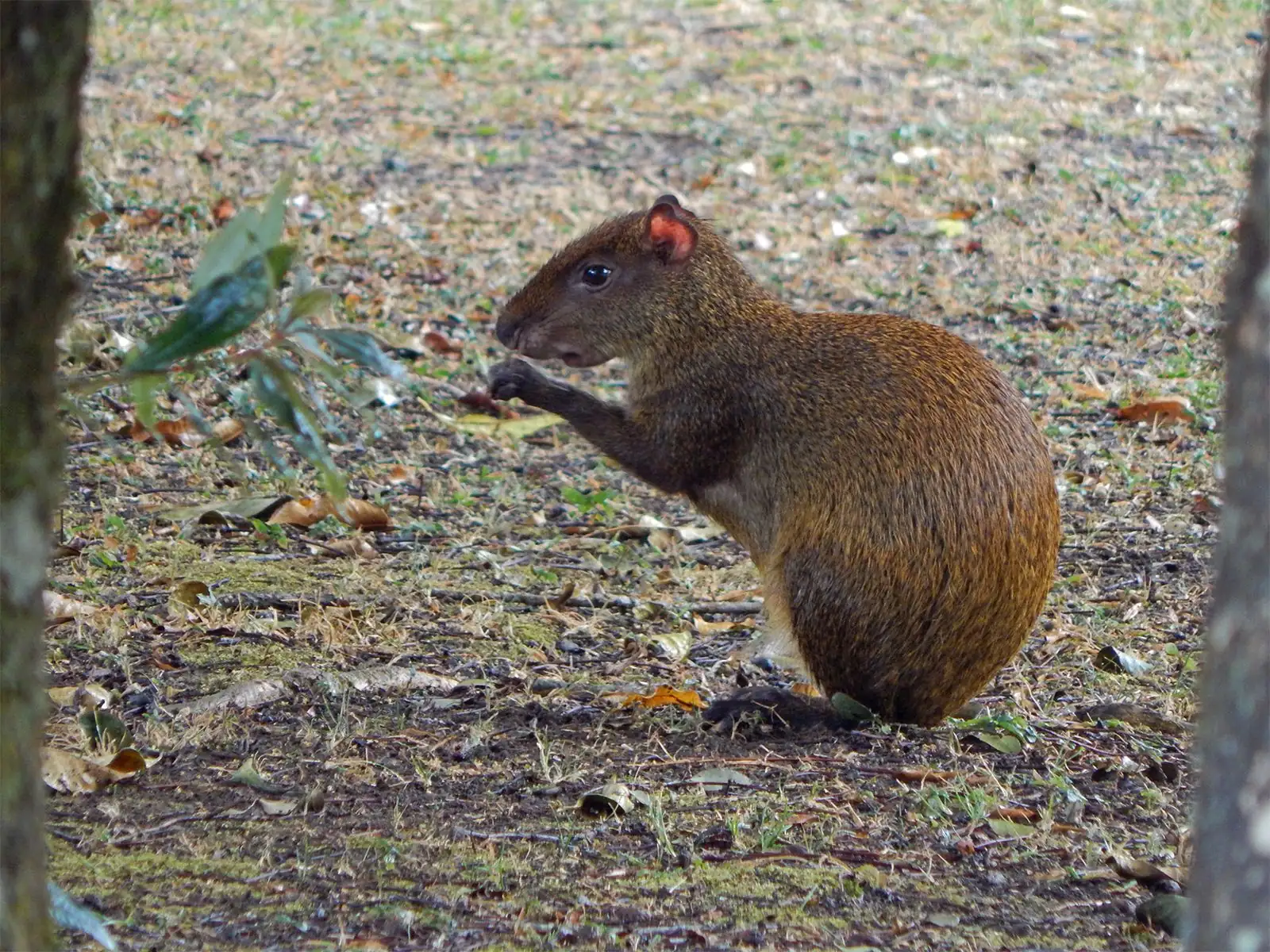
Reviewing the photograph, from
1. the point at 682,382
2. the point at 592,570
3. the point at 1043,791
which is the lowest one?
the point at 592,570

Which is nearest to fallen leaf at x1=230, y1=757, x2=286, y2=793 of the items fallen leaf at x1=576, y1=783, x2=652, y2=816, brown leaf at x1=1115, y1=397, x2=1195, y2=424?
fallen leaf at x1=576, y1=783, x2=652, y2=816

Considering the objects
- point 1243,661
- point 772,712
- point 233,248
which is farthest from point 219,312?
point 772,712

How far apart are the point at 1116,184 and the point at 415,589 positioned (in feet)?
17.3

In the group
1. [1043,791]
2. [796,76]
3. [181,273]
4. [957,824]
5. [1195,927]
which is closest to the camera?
[1195,927]

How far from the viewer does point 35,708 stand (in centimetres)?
174

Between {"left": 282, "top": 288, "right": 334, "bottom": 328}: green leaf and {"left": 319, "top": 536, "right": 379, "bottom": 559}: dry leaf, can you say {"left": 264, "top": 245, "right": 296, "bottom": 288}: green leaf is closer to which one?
→ {"left": 282, "top": 288, "right": 334, "bottom": 328}: green leaf

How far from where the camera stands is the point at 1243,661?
56.7 inches

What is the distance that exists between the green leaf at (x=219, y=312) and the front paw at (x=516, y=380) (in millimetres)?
2349

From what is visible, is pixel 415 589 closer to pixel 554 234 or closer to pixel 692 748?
pixel 692 748

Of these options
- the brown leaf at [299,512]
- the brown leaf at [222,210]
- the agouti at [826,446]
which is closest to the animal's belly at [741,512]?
the agouti at [826,446]

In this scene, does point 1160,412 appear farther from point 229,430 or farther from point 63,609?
point 63,609

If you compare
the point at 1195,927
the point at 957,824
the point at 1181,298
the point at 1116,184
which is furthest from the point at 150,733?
the point at 1116,184

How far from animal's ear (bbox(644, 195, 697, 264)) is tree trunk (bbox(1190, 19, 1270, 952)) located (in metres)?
3.01

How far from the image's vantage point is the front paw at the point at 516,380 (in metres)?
4.41
